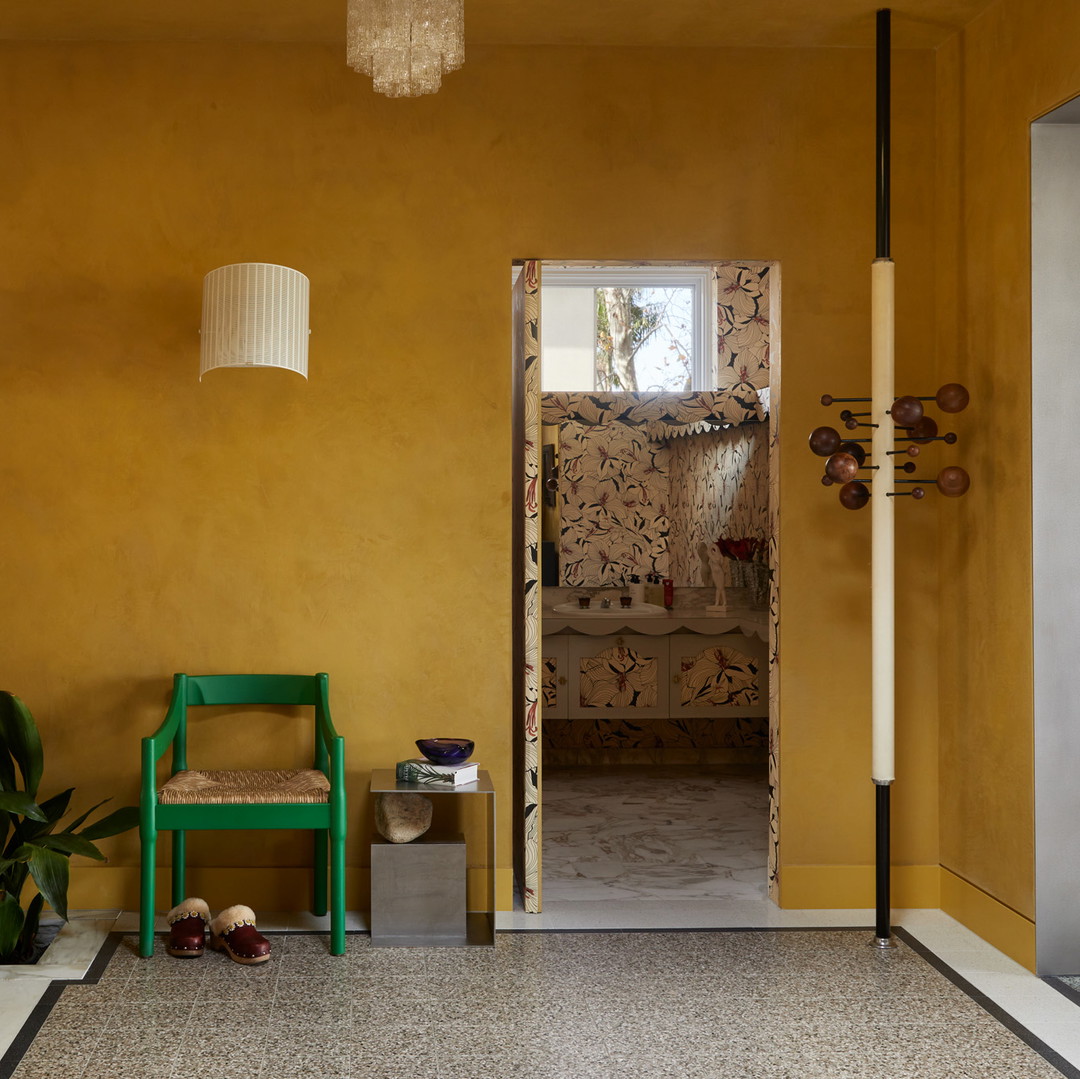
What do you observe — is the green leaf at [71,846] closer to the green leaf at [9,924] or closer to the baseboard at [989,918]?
the green leaf at [9,924]

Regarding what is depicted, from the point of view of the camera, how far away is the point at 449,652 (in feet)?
11.3

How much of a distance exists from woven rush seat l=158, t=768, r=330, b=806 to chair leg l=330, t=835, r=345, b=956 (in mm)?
139

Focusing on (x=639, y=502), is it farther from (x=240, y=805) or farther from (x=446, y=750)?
(x=240, y=805)

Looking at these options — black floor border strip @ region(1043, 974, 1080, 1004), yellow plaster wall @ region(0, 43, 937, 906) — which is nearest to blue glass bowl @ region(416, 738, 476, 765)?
yellow plaster wall @ region(0, 43, 937, 906)

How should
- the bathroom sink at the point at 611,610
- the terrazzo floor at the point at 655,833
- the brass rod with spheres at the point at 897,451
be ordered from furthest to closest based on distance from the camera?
the bathroom sink at the point at 611,610
the terrazzo floor at the point at 655,833
the brass rod with spheres at the point at 897,451

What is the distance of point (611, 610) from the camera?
548cm

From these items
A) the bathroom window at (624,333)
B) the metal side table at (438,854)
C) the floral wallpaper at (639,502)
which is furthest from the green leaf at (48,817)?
the bathroom window at (624,333)

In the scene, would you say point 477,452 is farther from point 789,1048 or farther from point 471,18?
point 789,1048

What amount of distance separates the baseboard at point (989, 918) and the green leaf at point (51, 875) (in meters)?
2.61

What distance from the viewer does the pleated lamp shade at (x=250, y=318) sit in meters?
3.04

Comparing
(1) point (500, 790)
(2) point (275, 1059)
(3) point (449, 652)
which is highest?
(3) point (449, 652)

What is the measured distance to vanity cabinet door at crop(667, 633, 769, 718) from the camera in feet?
17.4

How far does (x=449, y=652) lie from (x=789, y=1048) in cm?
155

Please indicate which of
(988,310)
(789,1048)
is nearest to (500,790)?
(789,1048)
